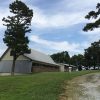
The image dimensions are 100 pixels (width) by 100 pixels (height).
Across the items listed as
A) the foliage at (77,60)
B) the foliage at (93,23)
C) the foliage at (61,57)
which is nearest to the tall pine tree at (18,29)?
the foliage at (93,23)

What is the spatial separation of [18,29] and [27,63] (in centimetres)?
935

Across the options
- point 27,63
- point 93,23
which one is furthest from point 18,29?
point 93,23

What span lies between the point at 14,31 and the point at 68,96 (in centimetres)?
4496

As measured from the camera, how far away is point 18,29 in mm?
64938

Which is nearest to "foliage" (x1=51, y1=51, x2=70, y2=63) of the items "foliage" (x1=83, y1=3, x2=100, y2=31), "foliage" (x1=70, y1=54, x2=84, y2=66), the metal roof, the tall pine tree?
"foliage" (x1=70, y1=54, x2=84, y2=66)

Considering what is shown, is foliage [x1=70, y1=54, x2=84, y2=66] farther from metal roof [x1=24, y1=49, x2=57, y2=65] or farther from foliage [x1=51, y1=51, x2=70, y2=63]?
metal roof [x1=24, y1=49, x2=57, y2=65]

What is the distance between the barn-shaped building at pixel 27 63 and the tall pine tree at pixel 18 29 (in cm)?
503

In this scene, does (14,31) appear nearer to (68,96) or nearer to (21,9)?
(21,9)

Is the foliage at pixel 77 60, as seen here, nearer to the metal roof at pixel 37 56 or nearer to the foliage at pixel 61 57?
the foliage at pixel 61 57

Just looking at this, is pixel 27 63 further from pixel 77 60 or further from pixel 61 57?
pixel 61 57

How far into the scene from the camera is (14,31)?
64938 mm

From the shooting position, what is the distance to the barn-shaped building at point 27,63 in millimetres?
71312

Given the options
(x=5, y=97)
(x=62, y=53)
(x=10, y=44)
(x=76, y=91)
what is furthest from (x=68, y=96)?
(x=62, y=53)

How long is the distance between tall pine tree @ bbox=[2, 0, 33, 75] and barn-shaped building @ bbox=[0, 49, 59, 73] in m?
5.03
